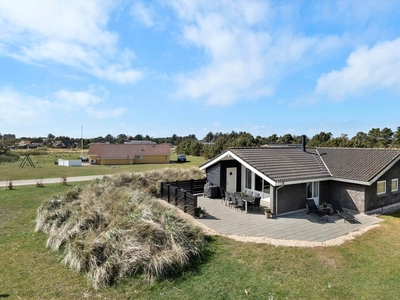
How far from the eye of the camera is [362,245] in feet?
29.0

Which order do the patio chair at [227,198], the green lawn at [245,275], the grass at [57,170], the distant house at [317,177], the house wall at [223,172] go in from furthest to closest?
the grass at [57,170], the house wall at [223,172], the patio chair at [227,198], the distant house at [317,177], the green lawn at [245,275]

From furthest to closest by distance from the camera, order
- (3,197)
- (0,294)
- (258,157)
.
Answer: (3,197) < (258,157) < (0,294)

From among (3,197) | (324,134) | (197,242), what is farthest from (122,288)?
(324,134)

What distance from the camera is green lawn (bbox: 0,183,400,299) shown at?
6027 mm

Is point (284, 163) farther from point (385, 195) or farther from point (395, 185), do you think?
point (395, 185)

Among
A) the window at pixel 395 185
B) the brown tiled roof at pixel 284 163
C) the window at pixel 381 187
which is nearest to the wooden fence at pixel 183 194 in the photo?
the brown tiled roof at pixel 284 163

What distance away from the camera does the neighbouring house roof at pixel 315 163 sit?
12555 millimetres

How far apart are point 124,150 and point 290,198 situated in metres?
44.2

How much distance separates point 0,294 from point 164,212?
5.07m

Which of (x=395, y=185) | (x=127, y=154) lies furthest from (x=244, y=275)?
(x=127, y=154)

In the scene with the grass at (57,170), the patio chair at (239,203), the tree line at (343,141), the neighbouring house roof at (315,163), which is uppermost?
the tree line at (343,141)

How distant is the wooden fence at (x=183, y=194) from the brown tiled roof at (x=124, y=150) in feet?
115

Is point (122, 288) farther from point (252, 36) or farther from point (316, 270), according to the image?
point (252, 36)

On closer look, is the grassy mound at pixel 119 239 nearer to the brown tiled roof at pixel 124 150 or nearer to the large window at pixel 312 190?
the large window at pixel 312 190
